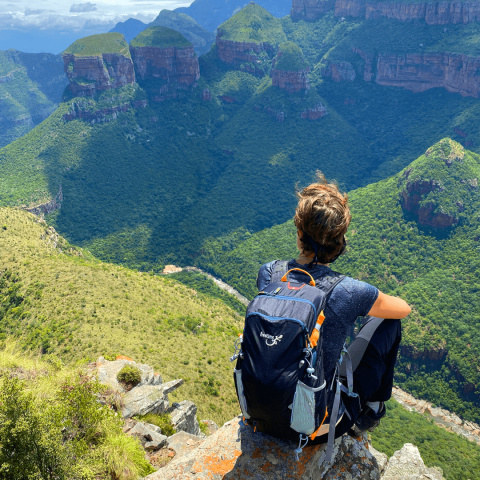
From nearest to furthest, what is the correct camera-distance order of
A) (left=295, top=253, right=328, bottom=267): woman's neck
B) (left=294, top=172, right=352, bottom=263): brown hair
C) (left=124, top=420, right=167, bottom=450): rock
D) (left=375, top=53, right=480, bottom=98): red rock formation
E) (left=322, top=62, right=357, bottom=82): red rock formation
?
1. (left=294, top=172, right=352, bottom=263): brown hair
2. (left=295, top=253, right=328, bottom=267): woman's neck
3. (left=124, top=420, right=167, bottom=450): rock
4. (left=375, top=53, right=480, bottom=98): red rock formation
5. (left=322, top=62, right=357, bottom=82): red rock formation

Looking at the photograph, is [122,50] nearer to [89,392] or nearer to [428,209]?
[428,209]

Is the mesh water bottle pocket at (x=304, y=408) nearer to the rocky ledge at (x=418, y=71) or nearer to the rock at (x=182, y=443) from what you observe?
the rock at (x=182, y=443)

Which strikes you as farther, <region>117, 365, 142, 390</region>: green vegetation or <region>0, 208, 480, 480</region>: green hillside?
<region>117, 365, 142, 390</region>: green vegetation

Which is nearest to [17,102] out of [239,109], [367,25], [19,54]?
[19,54]

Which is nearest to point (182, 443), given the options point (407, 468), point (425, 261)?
point (407, 468)

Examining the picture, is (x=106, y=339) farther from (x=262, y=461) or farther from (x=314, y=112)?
(x=314, y=112)

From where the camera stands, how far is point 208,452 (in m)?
7.28

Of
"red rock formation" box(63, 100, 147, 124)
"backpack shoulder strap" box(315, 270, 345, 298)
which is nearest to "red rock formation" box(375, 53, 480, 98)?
"red rock formation" box(63, 100, 147, 124)

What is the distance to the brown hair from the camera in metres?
5.75

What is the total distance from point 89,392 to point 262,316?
7.63 m

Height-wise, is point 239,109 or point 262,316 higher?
point 239,109

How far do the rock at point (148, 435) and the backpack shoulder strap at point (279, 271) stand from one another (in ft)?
27.2

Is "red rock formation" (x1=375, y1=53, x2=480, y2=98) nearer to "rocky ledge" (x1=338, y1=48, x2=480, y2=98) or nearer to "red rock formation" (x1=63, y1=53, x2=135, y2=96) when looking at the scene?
"rocky ledge" (x1=338, y1=48, x2=480, y2=98)

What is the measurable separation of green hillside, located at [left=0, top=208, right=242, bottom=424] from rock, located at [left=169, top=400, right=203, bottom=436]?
18.8 ft
